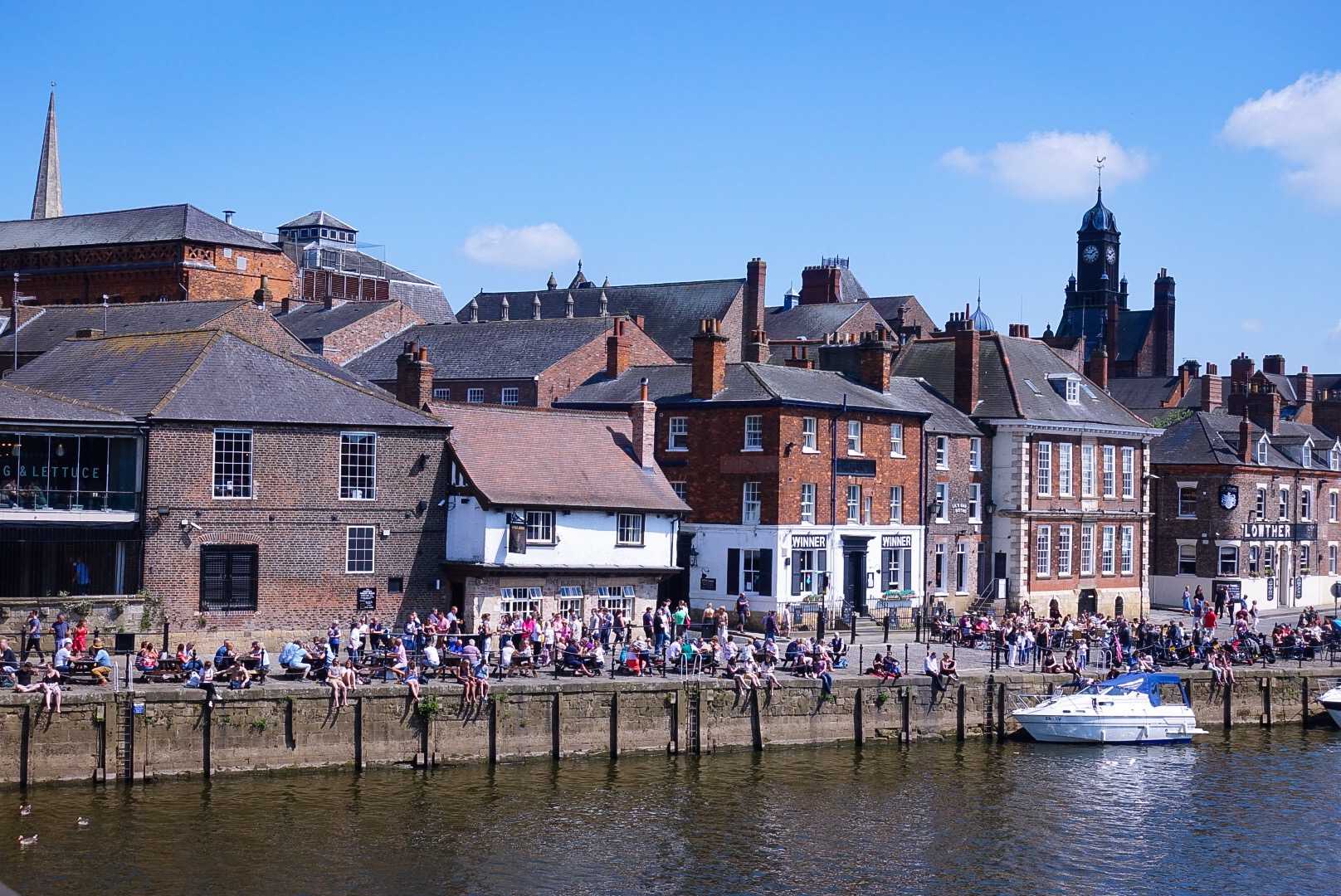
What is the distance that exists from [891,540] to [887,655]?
1298cm

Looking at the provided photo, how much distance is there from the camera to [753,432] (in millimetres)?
51938

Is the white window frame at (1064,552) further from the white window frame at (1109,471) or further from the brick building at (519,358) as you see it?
the brick building at (519,358)

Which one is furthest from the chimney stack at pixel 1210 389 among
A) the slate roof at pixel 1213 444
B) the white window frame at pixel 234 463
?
the white window frame at pixel 234 463

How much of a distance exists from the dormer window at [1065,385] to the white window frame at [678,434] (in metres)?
17.6

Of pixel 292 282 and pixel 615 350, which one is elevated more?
pixel 292 282

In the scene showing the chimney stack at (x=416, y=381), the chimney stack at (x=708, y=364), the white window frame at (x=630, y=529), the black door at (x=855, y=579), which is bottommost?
the black door at (x=855, y=579)

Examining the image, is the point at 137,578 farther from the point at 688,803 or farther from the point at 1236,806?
the point at 1236,806

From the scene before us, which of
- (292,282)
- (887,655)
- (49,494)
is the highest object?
(292,282)

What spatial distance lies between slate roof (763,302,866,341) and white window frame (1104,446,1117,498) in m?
23.0

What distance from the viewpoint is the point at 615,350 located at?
59938mm

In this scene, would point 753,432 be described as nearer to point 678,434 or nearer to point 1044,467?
point 678,434

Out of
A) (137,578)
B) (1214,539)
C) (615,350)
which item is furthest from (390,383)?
(1214,539)

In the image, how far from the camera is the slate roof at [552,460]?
45031 mm

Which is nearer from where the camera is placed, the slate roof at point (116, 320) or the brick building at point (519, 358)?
the brick building at point (519, 358)
